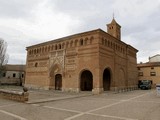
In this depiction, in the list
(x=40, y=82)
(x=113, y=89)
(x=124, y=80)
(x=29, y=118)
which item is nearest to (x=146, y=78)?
(x=124, y=80)

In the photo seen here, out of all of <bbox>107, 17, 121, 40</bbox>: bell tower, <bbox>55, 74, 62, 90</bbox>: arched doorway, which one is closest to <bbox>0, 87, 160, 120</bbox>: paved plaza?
<bbox>55, 74, 62, 90</bbox>: arched doorway

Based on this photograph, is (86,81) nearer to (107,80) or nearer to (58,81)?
(107,80)

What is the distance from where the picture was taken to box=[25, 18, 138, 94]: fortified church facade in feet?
73.8

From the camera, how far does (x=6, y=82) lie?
44938 mm

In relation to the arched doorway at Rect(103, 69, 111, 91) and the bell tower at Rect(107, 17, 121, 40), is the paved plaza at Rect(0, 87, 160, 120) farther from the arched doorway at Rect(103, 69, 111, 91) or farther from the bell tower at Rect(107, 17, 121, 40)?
the bell tower at Rect(107, 17, 121, 40)

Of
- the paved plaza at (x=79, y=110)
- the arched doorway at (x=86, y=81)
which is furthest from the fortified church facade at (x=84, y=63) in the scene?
the paved plaza at (x=79, y=110)

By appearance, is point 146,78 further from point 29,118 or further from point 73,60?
point 29,118

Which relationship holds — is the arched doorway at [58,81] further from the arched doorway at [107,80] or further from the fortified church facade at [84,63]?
the arched doorway at [107,80]

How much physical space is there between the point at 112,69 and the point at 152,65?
1744 cm

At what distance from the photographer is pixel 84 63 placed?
907 inches

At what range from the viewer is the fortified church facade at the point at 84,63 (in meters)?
22.5

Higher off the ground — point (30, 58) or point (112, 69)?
point (30, 58)

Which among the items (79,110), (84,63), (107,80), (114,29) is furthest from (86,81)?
(79,110)

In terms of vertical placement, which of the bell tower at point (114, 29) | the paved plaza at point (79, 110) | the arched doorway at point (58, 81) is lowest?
the paved plaza at point (79, 110)
